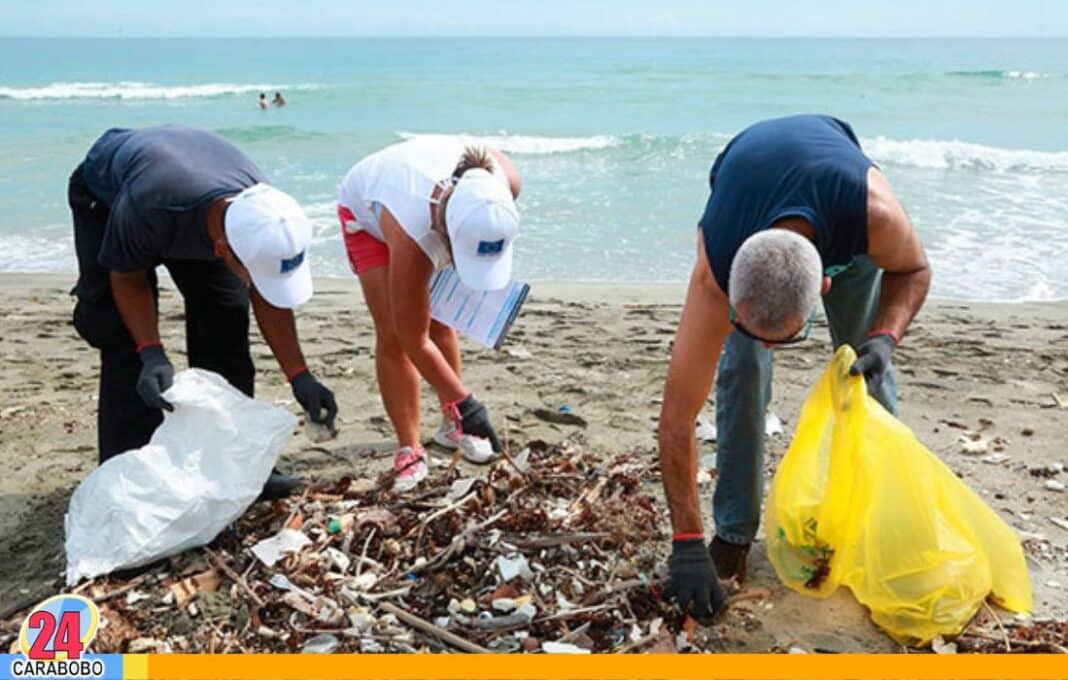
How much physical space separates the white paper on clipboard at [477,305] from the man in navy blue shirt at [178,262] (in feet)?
1.73

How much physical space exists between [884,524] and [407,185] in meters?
1.63

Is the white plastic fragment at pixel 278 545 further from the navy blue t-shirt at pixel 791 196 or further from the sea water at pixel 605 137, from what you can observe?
the sea water at pixel 605 137

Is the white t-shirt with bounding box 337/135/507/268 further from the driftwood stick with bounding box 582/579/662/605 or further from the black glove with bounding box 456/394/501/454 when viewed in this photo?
the driftwood stick with bounding box 582/579/662/605

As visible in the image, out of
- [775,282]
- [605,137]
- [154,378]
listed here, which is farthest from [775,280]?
[605,137]

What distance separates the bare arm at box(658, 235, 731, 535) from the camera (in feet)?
7.35

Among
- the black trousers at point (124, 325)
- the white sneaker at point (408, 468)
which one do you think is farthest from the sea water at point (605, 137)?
the black trousers at point (124, 325)

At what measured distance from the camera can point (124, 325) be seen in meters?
3.06

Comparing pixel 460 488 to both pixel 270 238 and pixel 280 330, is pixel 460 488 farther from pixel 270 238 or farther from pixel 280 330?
pixel 270 238

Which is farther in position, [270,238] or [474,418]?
[474,418]

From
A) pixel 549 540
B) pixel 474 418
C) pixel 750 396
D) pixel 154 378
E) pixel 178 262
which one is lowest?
pixel 549 540

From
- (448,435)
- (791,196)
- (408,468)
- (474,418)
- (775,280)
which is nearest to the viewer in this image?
(775,280)

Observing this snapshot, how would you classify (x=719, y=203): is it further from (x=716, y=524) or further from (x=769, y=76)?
(x=769, y=76)

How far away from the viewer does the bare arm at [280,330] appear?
3133mm

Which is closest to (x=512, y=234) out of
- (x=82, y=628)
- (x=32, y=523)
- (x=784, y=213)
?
(x=784, y=213)
